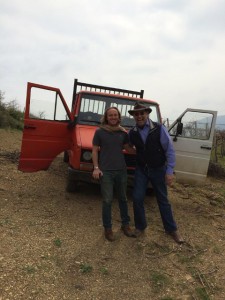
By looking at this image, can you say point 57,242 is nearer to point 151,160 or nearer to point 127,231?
point 127,231

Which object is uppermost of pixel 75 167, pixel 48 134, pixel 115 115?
pixel 115 115

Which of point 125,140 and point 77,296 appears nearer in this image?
point 77,296

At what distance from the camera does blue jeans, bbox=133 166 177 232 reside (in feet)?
16.1

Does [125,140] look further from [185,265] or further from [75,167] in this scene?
[185,265]

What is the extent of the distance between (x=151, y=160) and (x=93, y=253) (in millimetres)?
1450

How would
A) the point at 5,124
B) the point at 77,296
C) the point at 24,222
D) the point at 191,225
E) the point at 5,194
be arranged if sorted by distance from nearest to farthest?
the point at 77,296
the point at 24,222
the point at 191,225
the point at 5,194
the point at 5,124

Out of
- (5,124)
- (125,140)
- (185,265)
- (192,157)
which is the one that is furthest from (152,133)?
(5,124)

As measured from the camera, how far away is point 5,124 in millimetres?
16953

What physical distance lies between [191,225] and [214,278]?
170 cm

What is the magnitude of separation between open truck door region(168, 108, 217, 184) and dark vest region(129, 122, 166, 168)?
5.97 ft

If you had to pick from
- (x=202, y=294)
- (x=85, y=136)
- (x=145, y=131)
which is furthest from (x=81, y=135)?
(x=202, y=294)

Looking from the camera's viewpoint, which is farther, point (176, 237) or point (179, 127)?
point (179, 127)

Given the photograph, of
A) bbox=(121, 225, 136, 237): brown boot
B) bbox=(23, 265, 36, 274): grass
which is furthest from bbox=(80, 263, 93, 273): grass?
bbox=(121, 225, 136, 237): brown boot

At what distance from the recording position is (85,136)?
618cm
